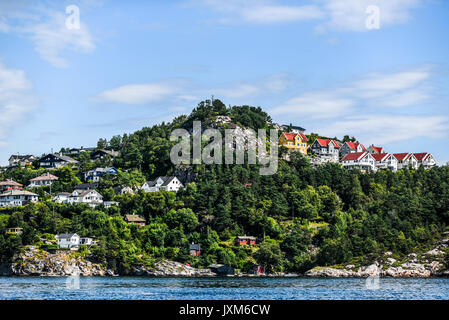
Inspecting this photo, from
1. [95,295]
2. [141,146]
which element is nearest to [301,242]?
[95,295]

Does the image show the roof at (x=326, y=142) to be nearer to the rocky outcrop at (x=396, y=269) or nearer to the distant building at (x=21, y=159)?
the rocky outcrop at (x=396, y=269)

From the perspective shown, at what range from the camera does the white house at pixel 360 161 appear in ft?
412

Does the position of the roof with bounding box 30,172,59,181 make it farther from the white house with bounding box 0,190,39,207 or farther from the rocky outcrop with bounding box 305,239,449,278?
the rocky outcrop with bounding box 305,239,449,278

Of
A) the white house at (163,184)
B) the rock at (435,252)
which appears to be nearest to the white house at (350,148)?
the white house at (163,184)

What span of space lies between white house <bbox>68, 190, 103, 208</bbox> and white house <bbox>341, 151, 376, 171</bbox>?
200 feet

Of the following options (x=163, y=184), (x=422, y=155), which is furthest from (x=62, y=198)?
(x=422, y=155)

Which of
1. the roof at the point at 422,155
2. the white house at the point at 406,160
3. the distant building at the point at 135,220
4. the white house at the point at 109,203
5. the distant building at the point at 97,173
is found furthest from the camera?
the roof at the point at 422,155

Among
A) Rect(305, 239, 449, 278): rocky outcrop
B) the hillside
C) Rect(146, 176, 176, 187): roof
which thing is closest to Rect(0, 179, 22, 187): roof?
the hillside

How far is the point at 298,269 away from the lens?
79812 mm

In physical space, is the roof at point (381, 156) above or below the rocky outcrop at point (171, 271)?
above

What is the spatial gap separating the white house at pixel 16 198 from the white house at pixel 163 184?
21.5m

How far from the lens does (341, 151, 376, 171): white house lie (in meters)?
126
